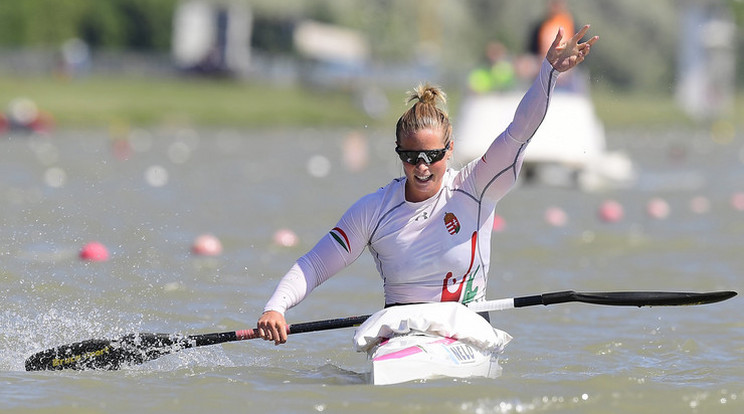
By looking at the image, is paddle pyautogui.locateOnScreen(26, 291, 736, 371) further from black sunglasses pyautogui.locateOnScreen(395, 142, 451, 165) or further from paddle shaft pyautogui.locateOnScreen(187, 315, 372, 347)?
black sunglasses pyautogui.locateOnScreen(395, 142, 451, 165)

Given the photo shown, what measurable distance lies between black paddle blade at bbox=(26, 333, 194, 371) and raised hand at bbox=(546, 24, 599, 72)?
7.54 ft

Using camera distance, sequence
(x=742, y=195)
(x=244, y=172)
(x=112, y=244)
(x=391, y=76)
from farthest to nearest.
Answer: (x=391, y=76) < (x=244, y=172) < (x=742, y=195) < (x=112, y=244)

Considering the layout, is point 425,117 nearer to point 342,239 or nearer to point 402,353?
point 342,239

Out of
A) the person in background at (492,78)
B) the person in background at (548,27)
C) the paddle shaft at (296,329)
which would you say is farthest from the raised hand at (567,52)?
the person in background at (492,78)

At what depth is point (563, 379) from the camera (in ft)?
20.8

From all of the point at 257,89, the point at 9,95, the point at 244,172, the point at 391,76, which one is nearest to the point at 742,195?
the point at 244,172

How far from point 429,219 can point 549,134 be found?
37.6ft

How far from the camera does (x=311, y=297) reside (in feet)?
30.2

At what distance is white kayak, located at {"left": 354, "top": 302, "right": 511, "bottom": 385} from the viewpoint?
5828mm

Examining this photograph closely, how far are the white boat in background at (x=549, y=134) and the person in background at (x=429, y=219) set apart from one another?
1073 cm

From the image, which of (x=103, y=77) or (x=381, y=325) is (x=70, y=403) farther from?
(x=103, y=77)

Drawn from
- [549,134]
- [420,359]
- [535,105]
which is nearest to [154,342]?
[420,359]

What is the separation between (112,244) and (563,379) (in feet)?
19.0

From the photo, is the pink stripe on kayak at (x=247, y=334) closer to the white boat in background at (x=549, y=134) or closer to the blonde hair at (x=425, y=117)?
the blonde hair at (x=425, y=117)
